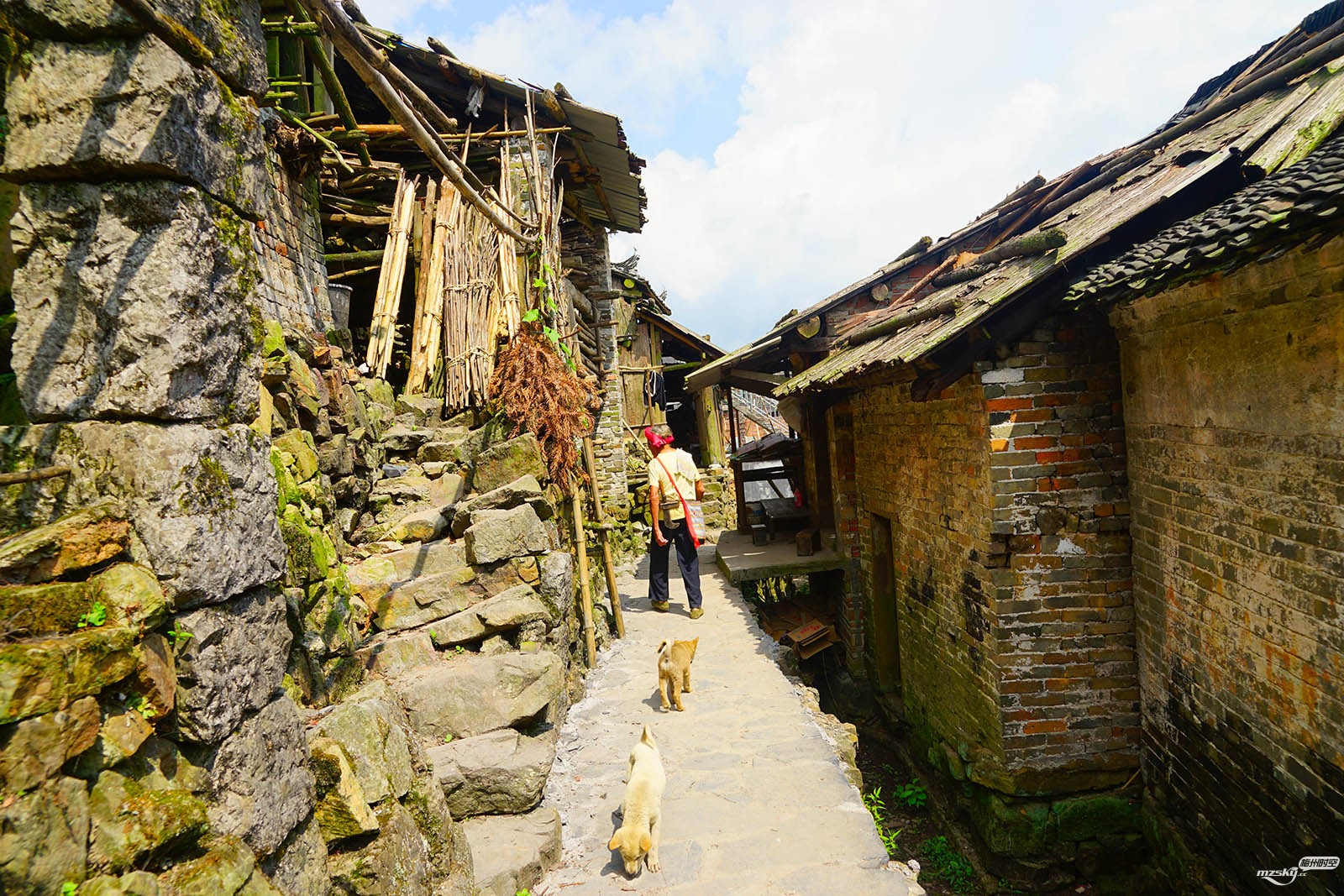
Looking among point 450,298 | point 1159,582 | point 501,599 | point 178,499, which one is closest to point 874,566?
point 1159,582

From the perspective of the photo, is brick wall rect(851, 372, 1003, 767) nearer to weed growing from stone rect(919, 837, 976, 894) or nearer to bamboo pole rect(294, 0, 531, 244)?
weed growing from stone rect(919, 837, 976, 894)

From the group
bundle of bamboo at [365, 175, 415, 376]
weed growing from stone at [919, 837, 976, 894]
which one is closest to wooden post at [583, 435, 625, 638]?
bundle of bamboo at [365, 175, 415, 376]

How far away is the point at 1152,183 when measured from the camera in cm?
470

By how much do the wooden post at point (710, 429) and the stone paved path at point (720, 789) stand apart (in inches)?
389

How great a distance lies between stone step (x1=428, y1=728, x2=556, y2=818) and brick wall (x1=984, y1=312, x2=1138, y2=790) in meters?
3.40

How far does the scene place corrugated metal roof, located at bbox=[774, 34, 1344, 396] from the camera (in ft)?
11.9

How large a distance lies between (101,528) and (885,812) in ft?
22.9

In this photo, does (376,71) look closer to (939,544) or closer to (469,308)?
(469,308)

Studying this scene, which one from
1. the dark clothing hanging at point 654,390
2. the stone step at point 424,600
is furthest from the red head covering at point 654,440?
the dark clothing hanging at point 654,390

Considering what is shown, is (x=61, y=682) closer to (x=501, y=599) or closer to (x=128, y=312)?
(x=128, y=312)

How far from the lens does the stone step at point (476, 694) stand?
14.4ft

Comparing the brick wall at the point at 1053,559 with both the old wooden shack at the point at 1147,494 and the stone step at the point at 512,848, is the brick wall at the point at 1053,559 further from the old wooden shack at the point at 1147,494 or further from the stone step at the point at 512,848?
the stone step at the point at 512,848

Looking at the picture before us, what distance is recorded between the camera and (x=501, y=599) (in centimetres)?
529

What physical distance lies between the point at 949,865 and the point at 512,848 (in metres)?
4.00
